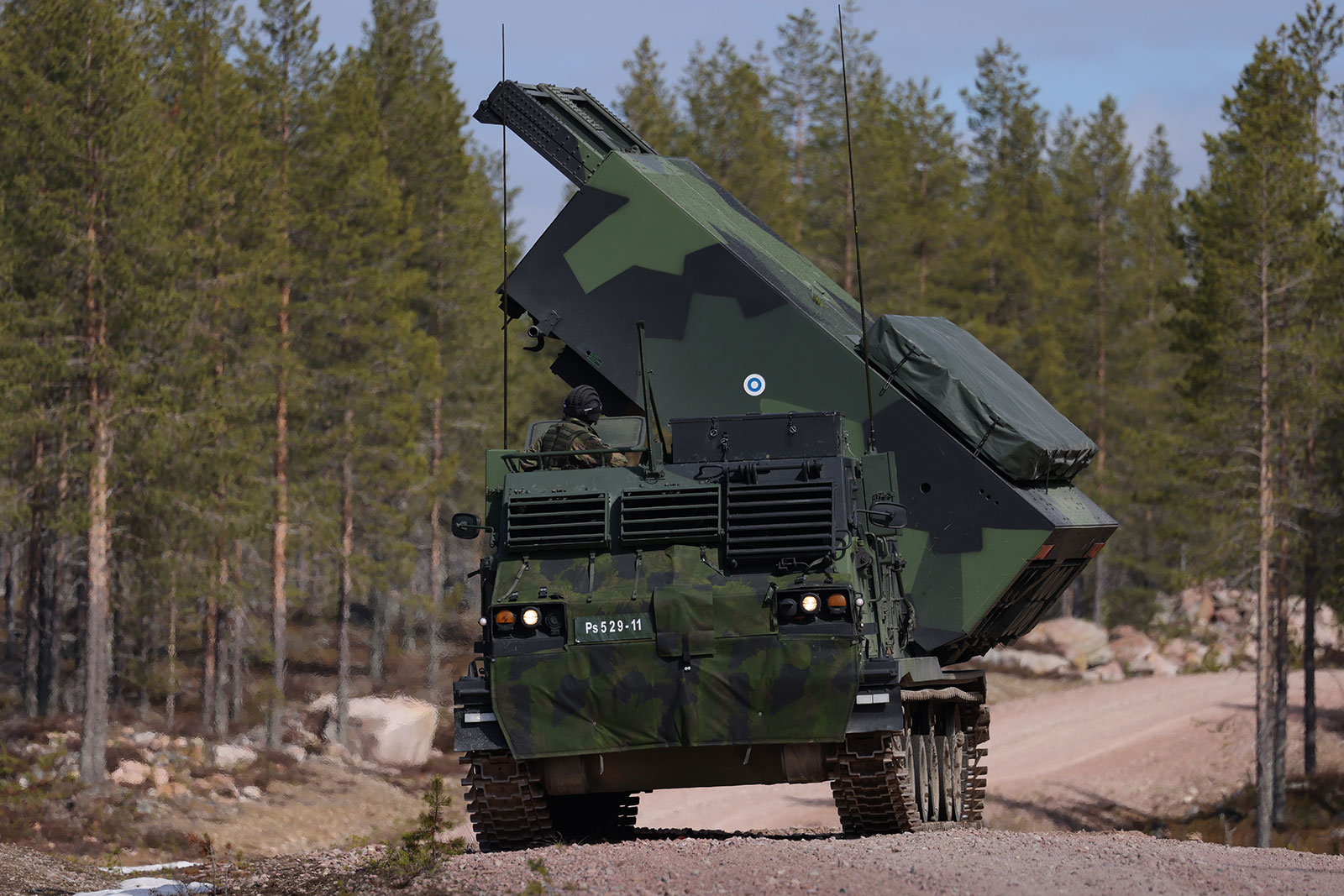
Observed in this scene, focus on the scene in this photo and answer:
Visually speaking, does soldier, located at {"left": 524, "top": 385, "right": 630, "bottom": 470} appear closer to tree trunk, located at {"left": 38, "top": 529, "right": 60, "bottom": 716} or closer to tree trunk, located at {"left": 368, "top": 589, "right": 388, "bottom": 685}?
tree trunk, located at {"left": 38, "top": 529, "right": 60, "bottom": 716}

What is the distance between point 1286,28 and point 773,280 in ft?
71.0

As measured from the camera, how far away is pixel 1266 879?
9.55 m

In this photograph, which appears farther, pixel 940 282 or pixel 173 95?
pixel 940 282

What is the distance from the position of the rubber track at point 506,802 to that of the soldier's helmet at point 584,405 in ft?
8.89

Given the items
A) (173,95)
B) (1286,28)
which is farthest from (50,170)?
(1286,28)

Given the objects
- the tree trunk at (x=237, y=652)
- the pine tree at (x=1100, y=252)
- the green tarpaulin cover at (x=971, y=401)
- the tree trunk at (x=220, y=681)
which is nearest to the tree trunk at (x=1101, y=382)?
the pine tree at (x=1100, y=252)

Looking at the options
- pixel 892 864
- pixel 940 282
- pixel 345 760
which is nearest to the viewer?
pixel 892 864

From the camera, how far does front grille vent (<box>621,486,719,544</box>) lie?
36.2 ft

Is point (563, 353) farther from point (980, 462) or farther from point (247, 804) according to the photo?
point (247, 804)

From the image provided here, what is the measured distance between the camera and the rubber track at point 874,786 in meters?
10.8

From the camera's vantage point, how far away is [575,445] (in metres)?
12.2

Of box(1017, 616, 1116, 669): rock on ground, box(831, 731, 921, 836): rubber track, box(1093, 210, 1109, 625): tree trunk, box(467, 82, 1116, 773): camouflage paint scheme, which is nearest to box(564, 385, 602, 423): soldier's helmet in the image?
box(467, 82, 1116, 773): camouflage paint scheme

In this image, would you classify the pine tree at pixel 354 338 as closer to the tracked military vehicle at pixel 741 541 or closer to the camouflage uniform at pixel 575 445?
the tracked military vehicle at pixel 741 541

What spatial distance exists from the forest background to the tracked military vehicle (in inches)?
451
